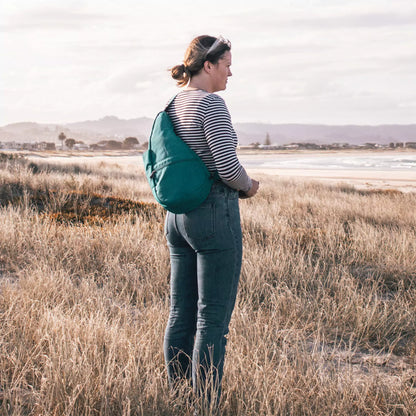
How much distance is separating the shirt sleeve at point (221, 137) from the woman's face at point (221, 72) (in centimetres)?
16

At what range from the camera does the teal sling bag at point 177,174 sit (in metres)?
2.12

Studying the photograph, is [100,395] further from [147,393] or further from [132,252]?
[132,252]

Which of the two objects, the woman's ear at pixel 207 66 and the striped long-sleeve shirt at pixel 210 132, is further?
the woman's ear at pixel 207 66

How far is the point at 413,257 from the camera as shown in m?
5.36

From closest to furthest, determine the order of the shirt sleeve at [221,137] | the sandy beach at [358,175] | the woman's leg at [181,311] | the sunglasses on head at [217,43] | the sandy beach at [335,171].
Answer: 1. the shirt sleeve at [221,137]
2. the sunglasses on head at [217,43]
3. the woman's leg at [181,311]
4. the sandy beach at [358,175]
5. the sandy beach at [335,171]

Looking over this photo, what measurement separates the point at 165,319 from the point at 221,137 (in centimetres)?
186

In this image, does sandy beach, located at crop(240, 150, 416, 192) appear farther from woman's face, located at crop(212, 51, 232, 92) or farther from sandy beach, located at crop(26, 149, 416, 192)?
woman's face, located at crop(212, 51, 232, 92)

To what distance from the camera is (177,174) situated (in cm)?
215

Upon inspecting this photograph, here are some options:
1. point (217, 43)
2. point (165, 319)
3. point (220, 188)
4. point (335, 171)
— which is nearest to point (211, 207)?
point (220, 188)

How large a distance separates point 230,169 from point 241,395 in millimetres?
1199

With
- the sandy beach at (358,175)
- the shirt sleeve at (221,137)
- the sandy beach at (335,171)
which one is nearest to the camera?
the shirt sleeve at (221,137)

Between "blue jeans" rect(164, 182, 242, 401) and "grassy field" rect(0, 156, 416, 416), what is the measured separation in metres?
0.25

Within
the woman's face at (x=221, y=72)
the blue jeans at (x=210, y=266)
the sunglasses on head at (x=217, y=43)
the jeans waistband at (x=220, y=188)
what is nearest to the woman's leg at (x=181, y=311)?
the blue jeans at (x=210, y=266)

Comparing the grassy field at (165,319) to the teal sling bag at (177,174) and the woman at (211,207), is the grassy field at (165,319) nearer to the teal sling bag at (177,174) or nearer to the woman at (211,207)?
the woman at (211,207)
